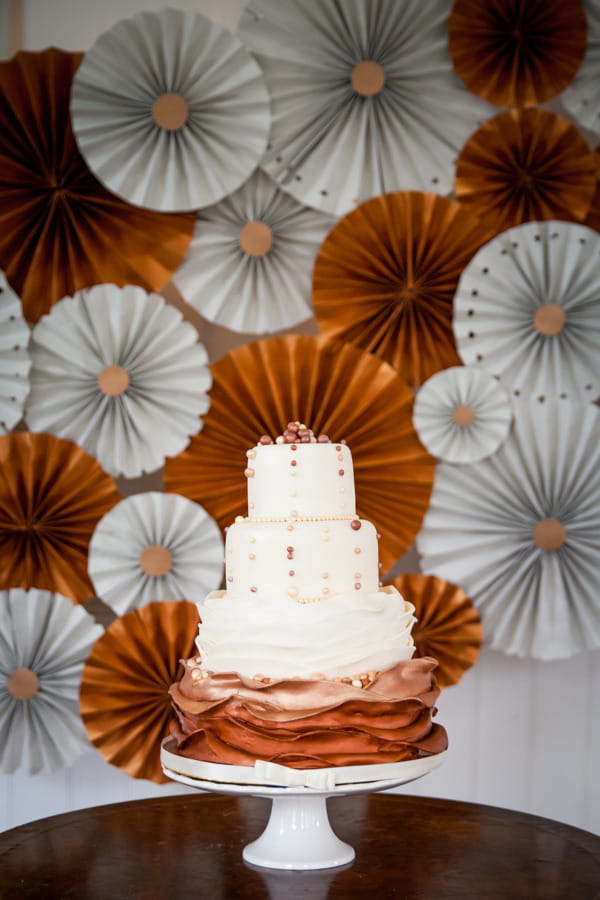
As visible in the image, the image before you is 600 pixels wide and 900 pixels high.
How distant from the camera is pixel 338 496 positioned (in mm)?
1772

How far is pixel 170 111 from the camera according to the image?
8.37 ft

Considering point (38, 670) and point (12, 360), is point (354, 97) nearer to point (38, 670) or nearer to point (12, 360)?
point (12, 360)

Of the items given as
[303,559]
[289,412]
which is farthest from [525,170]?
[303,559]

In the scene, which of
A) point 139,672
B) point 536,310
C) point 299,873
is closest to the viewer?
point 299,873

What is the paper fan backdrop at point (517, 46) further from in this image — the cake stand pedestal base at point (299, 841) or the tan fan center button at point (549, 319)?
the cake stand pedestal base at point (299, 841)

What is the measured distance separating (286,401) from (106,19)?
1.16m

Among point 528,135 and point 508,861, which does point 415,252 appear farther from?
point 508,861

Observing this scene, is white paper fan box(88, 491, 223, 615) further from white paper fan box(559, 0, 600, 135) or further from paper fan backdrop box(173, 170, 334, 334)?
white paper fan box(559, 0, 600, 135)

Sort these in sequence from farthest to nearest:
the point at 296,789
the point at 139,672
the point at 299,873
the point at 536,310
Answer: the point at 536,310, the point at 139,672, the point at 299,873, the point at 296,789

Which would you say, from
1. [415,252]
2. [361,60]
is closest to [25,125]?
[361,60]

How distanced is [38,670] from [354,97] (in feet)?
5.44

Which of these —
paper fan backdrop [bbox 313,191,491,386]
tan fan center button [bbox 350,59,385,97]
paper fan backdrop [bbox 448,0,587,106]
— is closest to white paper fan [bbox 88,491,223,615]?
paper fan backdrop [bbox 313,191,491,386]

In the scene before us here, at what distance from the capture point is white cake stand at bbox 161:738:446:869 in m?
1.56

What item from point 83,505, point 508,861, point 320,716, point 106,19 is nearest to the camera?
point 320,716
